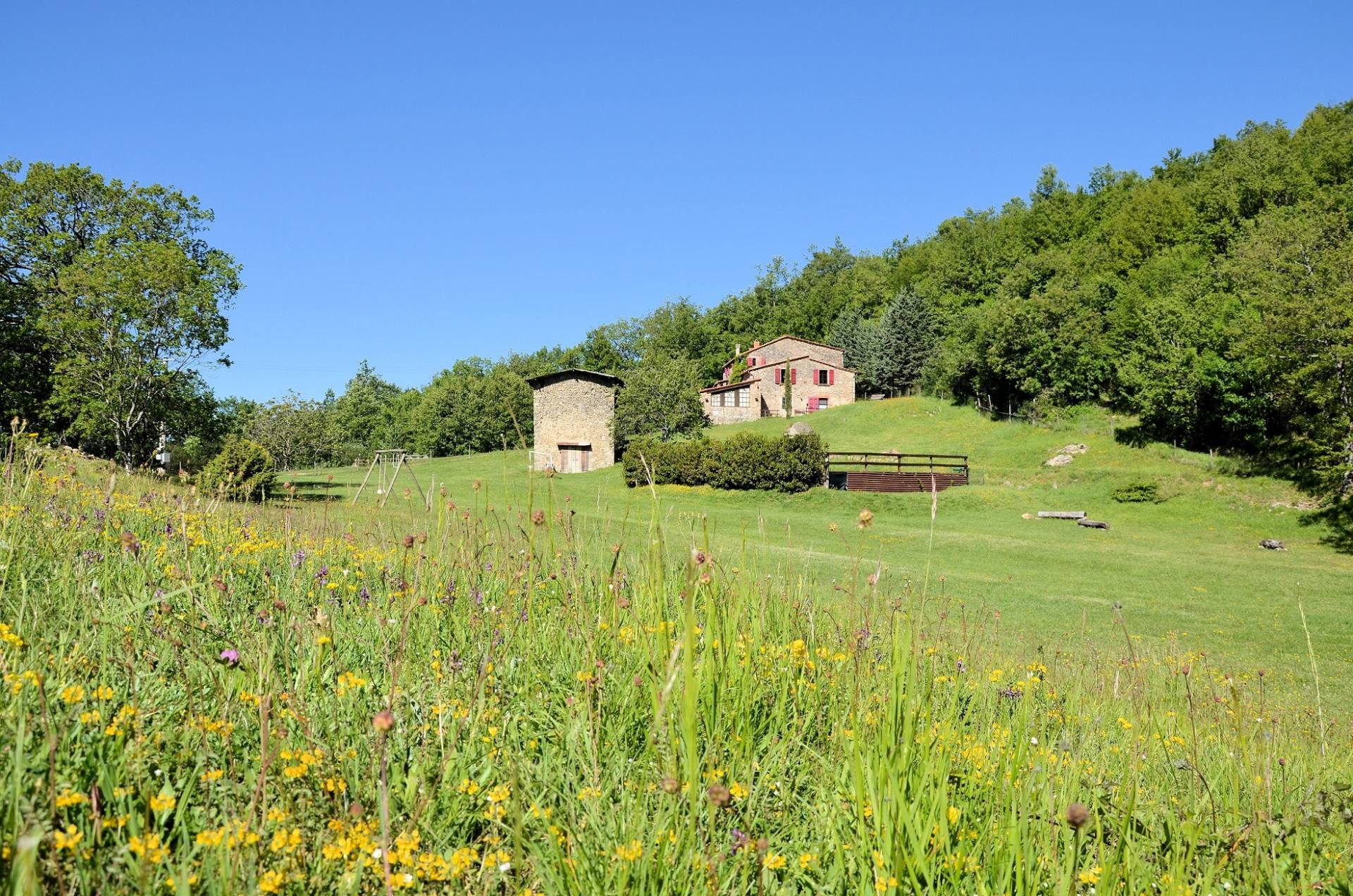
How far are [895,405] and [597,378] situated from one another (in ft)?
69.2

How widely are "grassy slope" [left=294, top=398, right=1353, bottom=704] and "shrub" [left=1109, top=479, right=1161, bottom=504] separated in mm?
521

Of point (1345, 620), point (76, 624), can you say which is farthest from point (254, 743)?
point (1345, 620)

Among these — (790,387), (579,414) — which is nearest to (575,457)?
(579,414)

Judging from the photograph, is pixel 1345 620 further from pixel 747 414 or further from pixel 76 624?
pixel 747 414

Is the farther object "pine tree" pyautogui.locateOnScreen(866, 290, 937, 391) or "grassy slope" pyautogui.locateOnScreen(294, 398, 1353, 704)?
"pine tree" pyautogui.locateOnScreen(866, 290, 937, 391)

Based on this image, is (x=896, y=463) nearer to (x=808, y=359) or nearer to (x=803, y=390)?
(x=803, y=390)

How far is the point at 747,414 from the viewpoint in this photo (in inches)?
2224

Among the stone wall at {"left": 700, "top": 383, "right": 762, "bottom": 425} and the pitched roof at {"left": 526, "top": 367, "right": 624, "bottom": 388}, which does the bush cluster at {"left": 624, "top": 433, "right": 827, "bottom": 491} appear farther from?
the stone wall at {"left": 700, "top": 383, "right": 762, "bottom": 425}

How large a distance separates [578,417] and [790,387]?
2156 cm

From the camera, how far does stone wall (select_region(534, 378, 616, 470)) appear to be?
39.8 m

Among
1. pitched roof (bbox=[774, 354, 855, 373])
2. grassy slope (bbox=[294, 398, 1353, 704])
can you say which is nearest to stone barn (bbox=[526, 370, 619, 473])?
grassy slope (bbox=[294, 398, 1353, 704])

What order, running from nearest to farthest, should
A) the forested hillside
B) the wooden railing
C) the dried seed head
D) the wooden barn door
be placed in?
the dried seed head → the forested hillside → the wooden railing → the wooden barn door

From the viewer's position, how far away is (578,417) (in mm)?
39750

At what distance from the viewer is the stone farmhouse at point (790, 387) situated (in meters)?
56.4
